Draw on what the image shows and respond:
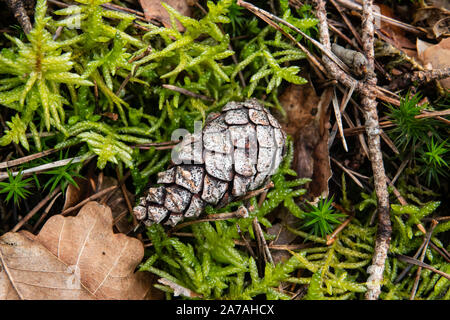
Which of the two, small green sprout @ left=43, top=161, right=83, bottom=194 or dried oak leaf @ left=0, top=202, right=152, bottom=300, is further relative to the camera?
small green sprout @ left=43, top=161, right=83, bottom=194

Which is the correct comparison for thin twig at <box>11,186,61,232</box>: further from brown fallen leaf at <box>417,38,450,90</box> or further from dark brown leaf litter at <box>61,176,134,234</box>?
brown fallen leaf at <box>417,38,450,90</box>

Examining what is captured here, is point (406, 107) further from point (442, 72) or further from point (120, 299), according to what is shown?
point (120, 299)

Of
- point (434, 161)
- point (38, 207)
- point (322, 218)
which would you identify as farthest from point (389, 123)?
point (38, 207)

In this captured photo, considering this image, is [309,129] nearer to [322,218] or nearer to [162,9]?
[322,218]

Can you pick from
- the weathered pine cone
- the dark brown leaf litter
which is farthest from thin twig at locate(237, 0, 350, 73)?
the dark brown leaf litter

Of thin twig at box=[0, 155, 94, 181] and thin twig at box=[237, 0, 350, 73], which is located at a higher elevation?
thin twig at box=[237, 0, 350, 73]

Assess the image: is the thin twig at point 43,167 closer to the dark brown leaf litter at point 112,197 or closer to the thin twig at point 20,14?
the dark brown leaf litter at point 112,197
